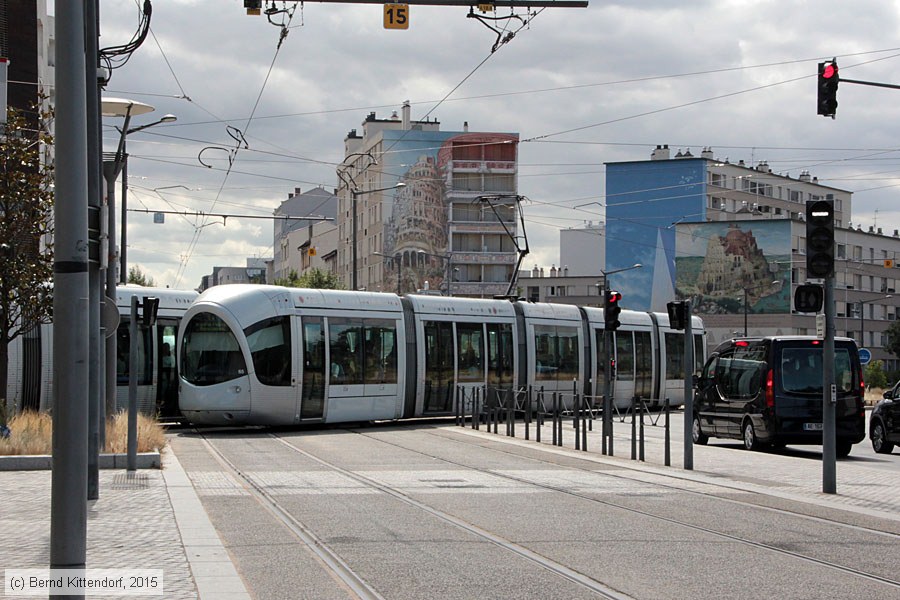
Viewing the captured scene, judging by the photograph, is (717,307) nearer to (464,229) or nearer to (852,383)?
(464,229)

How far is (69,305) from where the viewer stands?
20.5ft

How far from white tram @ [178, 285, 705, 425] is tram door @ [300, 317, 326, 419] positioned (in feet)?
0.08

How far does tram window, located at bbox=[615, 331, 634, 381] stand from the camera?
36406 mm

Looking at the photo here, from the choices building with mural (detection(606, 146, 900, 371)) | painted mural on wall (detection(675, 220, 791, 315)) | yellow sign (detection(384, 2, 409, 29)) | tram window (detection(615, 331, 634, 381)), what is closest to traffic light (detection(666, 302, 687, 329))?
yellow sign (detection(384, 2, 409, 29))

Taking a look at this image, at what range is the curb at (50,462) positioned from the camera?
53.2 ft

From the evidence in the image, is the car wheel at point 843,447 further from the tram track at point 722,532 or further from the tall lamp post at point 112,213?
the tall lamp post at point 112,213

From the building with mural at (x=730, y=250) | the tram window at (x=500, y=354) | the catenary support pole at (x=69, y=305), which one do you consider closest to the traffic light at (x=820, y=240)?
the catenary support pole at (x=69, y=305)

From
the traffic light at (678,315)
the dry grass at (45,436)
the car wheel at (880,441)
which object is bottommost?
the car wheel at (880,441)

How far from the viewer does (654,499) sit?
1404 cm

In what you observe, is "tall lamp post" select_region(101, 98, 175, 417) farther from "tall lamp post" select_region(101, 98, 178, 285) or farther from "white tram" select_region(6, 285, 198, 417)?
"white tram" select_region(6, 285, 198, 417)

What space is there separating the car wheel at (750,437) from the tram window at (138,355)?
44.4 ft

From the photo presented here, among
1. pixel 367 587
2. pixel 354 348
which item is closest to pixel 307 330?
pixel 354 348

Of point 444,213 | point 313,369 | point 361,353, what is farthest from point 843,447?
point 444,213

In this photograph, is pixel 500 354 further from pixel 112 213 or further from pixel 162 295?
pixel 112 213
